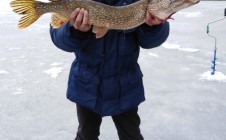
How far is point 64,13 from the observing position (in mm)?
1794

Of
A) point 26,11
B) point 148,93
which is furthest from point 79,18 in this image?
point 148,93

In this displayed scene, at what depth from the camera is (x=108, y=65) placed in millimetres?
1993

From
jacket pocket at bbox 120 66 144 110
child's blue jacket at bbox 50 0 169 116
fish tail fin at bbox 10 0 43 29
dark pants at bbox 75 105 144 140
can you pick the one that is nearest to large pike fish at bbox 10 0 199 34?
fish tail fin at bbox 10 0 43 29

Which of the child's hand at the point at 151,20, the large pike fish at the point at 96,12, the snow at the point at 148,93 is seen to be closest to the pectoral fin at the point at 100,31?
the large pike fish at the point at 96,12

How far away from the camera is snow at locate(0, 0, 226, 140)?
297 cm

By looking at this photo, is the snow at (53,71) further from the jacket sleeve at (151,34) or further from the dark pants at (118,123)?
the jacket sleeve at (151,34)

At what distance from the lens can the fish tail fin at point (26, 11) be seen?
5.79 feet

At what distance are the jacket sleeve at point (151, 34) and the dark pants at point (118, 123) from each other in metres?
0.42

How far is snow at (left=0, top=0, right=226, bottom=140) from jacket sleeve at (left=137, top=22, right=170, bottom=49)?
108 centimetres

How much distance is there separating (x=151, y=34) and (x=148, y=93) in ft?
6.01

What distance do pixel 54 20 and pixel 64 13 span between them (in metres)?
0.08

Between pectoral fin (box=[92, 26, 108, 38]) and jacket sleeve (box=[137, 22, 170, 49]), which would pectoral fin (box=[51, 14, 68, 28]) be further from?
jacket sleeve (box=[137, 22, 170, 49])

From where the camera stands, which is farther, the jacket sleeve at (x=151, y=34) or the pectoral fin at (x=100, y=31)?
the jacket sleeve at (x=151, y=34)

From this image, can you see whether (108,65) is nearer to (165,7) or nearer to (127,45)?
(127,45)
